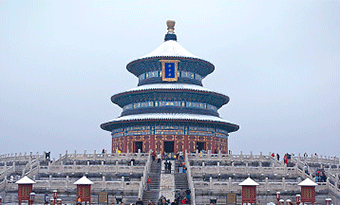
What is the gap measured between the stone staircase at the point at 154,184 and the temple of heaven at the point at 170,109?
15030 mm

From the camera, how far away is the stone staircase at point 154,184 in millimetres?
38125

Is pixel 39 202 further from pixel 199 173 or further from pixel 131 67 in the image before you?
pixel 131 67

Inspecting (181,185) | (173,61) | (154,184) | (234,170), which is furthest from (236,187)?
(173,61)

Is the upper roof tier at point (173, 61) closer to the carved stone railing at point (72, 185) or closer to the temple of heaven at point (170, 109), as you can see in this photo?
the temple of heaven at point (170, 109)

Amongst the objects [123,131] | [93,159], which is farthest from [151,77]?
[93,159]

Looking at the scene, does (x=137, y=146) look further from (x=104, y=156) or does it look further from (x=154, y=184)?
(x=154, y=184)

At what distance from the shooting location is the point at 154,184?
41.8 metres

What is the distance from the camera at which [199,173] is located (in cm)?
4362

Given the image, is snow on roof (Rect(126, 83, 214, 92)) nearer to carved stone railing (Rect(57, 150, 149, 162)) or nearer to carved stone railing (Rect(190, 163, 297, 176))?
carved stone railing (Rect(57, 150, 149, 162))

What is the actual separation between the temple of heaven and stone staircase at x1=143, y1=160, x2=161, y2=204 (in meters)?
15.0

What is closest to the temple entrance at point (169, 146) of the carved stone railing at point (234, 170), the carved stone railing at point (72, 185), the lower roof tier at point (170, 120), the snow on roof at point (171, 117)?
the lower roof tier at point (170, 120)

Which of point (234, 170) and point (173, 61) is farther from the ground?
point (173, 61)

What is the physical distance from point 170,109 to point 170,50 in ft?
32.3

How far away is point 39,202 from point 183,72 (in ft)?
118
